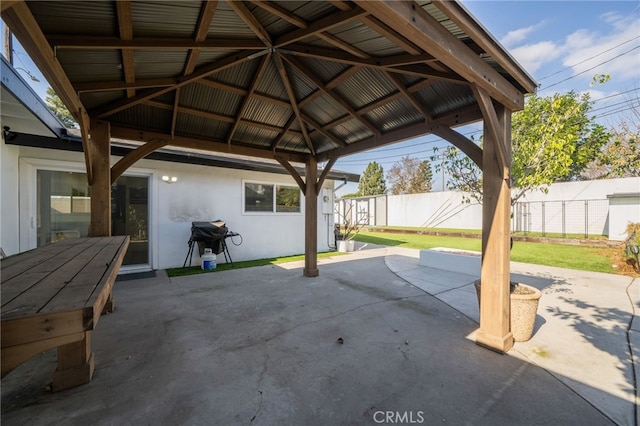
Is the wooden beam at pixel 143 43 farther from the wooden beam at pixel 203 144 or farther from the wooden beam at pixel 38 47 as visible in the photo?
the wooden beam at pixel 203 144

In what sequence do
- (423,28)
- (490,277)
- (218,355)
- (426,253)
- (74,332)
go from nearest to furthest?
(74,332)
(423,28)
(218,355)
(490,277)
(426,253)

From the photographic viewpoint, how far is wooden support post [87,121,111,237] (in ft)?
11.7

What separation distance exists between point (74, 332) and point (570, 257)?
35.4 ft

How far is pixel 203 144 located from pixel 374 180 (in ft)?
94.5

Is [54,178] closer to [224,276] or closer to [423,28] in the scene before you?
[224,276]

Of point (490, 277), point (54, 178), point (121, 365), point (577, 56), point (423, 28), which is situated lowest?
point (121, 365)

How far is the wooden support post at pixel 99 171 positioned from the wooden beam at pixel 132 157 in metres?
0.19

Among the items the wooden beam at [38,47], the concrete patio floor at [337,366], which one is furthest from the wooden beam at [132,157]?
the concrete patio floor at [337,366]

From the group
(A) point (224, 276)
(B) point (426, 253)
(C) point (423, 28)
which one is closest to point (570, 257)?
(B) point (426, 253)

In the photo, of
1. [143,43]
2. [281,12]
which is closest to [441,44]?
[281,12]

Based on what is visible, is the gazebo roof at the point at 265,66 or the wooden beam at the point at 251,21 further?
the wooden beam at the point at 251,21

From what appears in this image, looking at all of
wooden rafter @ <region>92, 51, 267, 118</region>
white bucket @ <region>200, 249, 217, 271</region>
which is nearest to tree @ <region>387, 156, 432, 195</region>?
white bucket @ <region>200, 249, 217, 271</region>

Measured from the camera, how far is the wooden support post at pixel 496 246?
2740 mm

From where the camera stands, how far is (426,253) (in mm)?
6922
